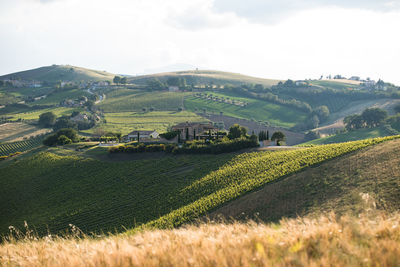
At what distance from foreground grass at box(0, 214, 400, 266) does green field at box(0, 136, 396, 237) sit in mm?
21289

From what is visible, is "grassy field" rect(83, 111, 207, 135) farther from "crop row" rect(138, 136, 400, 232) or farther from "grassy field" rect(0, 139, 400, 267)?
"grassy field" rect(0, 139, 400, 267)

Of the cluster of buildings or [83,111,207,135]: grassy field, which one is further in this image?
[83,111,207,135]: grassy field

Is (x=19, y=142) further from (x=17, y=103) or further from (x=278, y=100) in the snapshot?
(x=278, y=100)

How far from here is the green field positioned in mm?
34938

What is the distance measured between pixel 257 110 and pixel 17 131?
12229cm

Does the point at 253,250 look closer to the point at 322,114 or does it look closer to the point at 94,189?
the point at 94,189

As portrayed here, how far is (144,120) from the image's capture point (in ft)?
473

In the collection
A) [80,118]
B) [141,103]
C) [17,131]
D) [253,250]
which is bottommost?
[17,131]

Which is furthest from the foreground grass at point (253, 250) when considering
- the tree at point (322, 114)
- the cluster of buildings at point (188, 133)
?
the tree at point (322, 114)

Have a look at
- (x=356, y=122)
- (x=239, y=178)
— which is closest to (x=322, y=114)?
(x=356, y=122)

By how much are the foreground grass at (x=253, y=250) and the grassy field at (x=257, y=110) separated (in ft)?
523

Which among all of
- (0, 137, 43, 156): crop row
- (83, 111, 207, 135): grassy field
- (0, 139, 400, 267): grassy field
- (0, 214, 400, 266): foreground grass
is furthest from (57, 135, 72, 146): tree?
(0, 214, 400, 266): foreground grass

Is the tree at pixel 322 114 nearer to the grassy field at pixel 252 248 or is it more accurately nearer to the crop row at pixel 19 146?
the crop row at pixel 19 146

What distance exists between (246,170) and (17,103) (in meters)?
189
